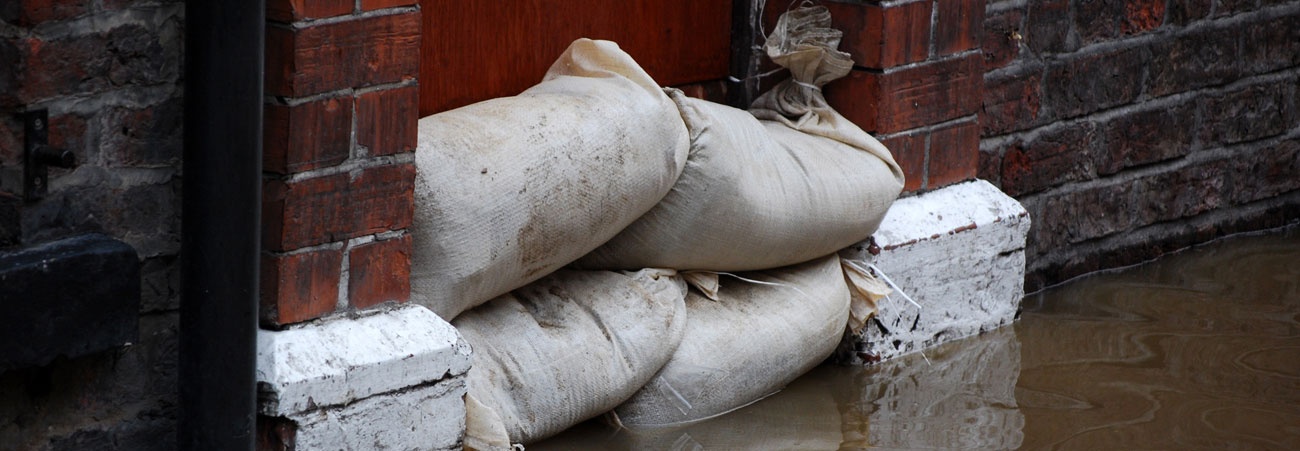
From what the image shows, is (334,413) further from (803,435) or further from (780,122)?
(780,122)

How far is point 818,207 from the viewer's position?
265 cm

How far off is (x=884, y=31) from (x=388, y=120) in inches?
44.1

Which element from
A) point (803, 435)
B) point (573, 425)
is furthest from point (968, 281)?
point (573, 425)

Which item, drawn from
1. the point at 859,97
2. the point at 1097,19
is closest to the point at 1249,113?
the point at 1097,19

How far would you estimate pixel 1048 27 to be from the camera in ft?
10.9

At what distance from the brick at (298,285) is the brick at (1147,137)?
82.8 inches

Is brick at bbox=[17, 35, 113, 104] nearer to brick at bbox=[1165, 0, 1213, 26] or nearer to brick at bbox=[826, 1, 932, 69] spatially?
brick at bbox=[826, 1, 932, 69]

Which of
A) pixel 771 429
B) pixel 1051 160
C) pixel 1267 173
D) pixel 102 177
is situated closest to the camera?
pixel 102 177

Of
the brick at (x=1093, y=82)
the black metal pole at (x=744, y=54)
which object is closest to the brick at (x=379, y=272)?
the black metal pole at (x=744, y=54)

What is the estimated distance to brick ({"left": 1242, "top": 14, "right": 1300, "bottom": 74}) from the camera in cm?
381

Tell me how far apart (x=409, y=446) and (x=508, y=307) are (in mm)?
307

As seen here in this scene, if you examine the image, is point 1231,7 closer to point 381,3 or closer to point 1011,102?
point 1011,102

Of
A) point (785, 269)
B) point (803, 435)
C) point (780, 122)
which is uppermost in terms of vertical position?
point (780, 122)

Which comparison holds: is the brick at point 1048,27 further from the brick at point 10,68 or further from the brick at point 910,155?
the brick at point 10,68
